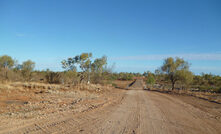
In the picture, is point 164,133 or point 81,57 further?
point 81,57

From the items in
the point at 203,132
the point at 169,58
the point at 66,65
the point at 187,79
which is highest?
the point at 169,58

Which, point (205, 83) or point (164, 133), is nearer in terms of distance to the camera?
point (164, 133)

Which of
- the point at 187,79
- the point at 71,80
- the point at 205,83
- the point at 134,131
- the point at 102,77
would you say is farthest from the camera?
the point at 205,83

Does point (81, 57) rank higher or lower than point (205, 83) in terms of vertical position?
higher

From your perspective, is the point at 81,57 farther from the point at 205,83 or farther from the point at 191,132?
the point at 205,83

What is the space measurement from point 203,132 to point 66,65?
26327 millimetres

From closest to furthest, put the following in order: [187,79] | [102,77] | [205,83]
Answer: [187,79] < [102,77] < [205,83]

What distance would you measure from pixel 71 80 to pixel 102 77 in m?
7.31

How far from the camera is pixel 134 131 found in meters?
5.47

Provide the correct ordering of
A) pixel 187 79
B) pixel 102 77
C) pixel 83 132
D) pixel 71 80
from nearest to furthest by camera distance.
→ pixel 83 132, pixel 71 80, pixel 187 79, pixel 102 77

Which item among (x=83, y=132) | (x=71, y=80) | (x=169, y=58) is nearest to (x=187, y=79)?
(x=169, y=58)

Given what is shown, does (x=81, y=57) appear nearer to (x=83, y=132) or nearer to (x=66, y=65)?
(x=66, y=65)

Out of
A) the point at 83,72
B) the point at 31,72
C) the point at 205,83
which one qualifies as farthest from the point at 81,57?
the point at 205,83

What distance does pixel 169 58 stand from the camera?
33250mm
